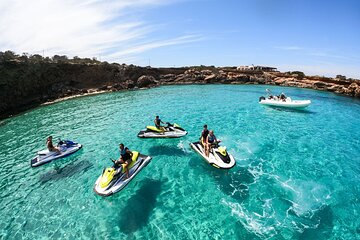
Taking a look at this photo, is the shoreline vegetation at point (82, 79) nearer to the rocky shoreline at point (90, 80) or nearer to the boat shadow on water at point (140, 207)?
the rocky shoreline at point (90, 80)

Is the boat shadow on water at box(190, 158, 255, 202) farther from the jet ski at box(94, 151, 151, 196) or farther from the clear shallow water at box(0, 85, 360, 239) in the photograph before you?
the jet ski at box(94, 151, 151, 196)

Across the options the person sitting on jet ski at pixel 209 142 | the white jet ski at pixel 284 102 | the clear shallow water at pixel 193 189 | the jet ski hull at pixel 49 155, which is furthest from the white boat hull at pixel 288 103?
the jet ski hull at pixel 49 155

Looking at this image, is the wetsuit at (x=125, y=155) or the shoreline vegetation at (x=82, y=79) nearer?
the wetsuit at (x=125, y=155)

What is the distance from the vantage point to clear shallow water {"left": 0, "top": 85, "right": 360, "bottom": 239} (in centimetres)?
1077

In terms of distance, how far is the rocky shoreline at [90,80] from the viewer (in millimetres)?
44531

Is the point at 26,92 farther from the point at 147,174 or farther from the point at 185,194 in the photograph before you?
the point at 185,194

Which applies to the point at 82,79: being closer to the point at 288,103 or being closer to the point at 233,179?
the point at 288,103

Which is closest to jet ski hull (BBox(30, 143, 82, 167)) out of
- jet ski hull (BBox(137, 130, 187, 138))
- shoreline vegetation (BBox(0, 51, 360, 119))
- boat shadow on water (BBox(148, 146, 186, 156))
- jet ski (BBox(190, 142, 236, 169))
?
jet ski hull (BBox(137, 130, 187, 138))

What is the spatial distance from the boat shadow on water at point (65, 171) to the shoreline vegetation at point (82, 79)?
2936 cm

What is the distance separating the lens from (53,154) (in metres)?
17.4

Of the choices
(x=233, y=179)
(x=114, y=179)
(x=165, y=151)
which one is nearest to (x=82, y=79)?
(x=165, y=151)

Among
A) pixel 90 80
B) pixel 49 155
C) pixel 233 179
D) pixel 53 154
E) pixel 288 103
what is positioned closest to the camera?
pixel 233 179

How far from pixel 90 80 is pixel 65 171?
49590mm

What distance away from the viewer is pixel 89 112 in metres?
34.8
